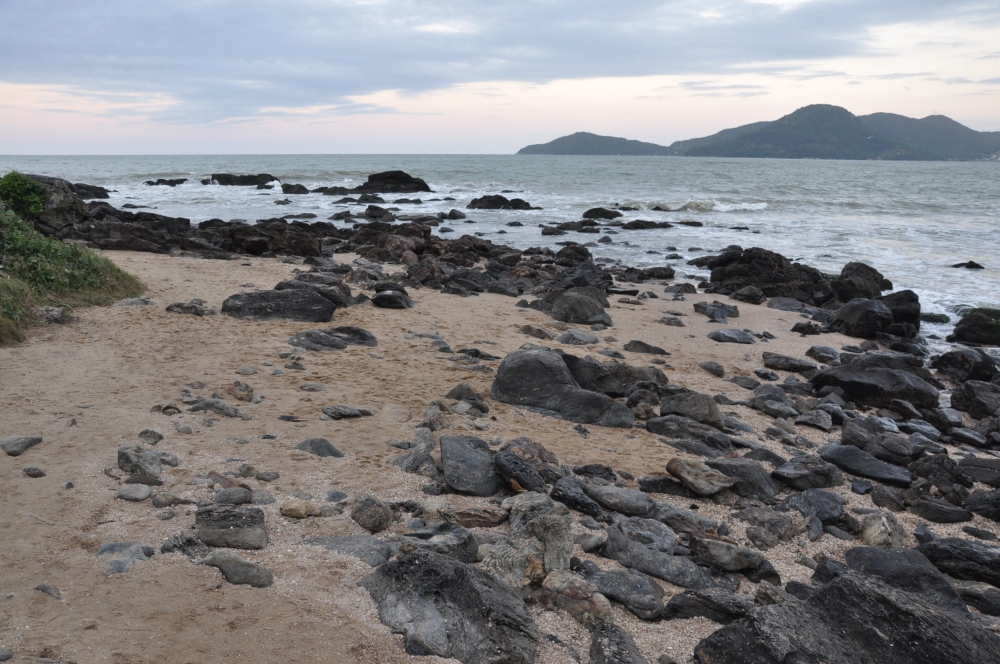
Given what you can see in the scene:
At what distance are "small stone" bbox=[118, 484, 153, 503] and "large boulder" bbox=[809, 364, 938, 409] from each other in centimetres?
715

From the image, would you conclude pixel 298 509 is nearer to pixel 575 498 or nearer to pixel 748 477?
pixel 575 498

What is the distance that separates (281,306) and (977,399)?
334 inches

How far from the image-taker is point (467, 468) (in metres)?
4.69

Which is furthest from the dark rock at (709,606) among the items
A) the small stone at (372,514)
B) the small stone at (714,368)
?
the small stone at (714,368)

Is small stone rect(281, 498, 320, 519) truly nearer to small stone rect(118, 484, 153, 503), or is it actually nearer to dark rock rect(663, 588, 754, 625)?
small stone rect(118, 484, 153, 503)

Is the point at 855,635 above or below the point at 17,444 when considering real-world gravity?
below

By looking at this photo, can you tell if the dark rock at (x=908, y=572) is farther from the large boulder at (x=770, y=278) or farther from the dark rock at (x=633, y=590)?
the large boulder at (x=770, y=278)

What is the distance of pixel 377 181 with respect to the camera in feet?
158

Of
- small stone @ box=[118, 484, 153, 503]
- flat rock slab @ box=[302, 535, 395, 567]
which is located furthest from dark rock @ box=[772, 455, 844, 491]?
small stone @ box=[118, 484, 153, 503]

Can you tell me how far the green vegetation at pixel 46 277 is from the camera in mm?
7520

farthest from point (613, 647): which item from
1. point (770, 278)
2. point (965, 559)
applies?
point (770, 278)

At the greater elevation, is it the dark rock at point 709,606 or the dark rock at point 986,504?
the dark rock at point 709,606

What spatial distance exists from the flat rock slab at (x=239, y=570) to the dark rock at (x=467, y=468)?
1.47 m

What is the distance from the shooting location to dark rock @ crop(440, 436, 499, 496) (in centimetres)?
455
